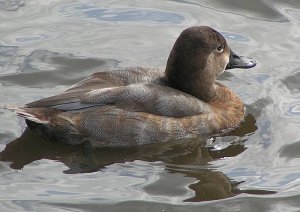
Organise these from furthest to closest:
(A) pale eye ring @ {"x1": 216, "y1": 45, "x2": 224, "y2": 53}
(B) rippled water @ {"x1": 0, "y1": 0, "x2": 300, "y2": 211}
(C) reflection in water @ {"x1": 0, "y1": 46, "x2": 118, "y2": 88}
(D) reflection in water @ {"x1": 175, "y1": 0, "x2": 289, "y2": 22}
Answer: (D) reflection in water @ {"x1": 175, "y1": 0, "x2": 289, "y2": 22} → (C) reflection in water @ {"x1": 0, "y1": 46, "x2": 118, "y2": 88} → (A) pale eye ring @ {"x1": 216, "y1": 45, "x2": 224, "y2": 53} → (B) rippled water @ {"x1": 0, "y1": 0, "x2": 300, "y2": 211}

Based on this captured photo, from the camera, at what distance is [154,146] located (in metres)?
8.08

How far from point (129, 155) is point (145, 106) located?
43 cm

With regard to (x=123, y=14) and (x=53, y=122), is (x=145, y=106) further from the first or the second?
(x=123, y=14)

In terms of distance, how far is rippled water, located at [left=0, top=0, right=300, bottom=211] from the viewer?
7262 millimetres

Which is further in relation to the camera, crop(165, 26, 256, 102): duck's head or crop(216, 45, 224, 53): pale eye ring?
crop(216, 45, 224, 53): pale eye ring

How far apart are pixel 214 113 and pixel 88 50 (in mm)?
2027

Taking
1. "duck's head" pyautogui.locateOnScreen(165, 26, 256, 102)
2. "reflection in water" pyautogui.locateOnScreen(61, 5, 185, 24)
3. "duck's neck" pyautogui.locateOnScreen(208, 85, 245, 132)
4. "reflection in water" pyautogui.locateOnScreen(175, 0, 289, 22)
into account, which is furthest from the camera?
"reflection in water" pyautogui.locateOnScreen(175, 0, 289, 22)

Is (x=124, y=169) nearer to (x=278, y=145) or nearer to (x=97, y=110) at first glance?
(x=97, y=110)

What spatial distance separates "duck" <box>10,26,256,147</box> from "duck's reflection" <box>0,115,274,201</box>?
0.24 ft

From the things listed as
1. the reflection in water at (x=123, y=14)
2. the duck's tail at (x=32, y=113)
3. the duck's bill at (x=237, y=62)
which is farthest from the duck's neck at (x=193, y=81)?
the reflection in water at (x=123, y=14)

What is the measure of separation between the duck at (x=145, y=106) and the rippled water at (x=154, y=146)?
13 centimetres

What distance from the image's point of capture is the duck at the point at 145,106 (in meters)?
7.93

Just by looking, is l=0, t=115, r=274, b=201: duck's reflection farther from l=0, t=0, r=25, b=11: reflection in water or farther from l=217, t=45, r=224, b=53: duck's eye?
l=0, t=0, r=25, b=11: reflection in water

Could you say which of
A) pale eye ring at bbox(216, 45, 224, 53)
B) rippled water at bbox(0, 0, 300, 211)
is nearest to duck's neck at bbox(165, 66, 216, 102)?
pale eye ring at bbox(216, 45, 224, 53)
